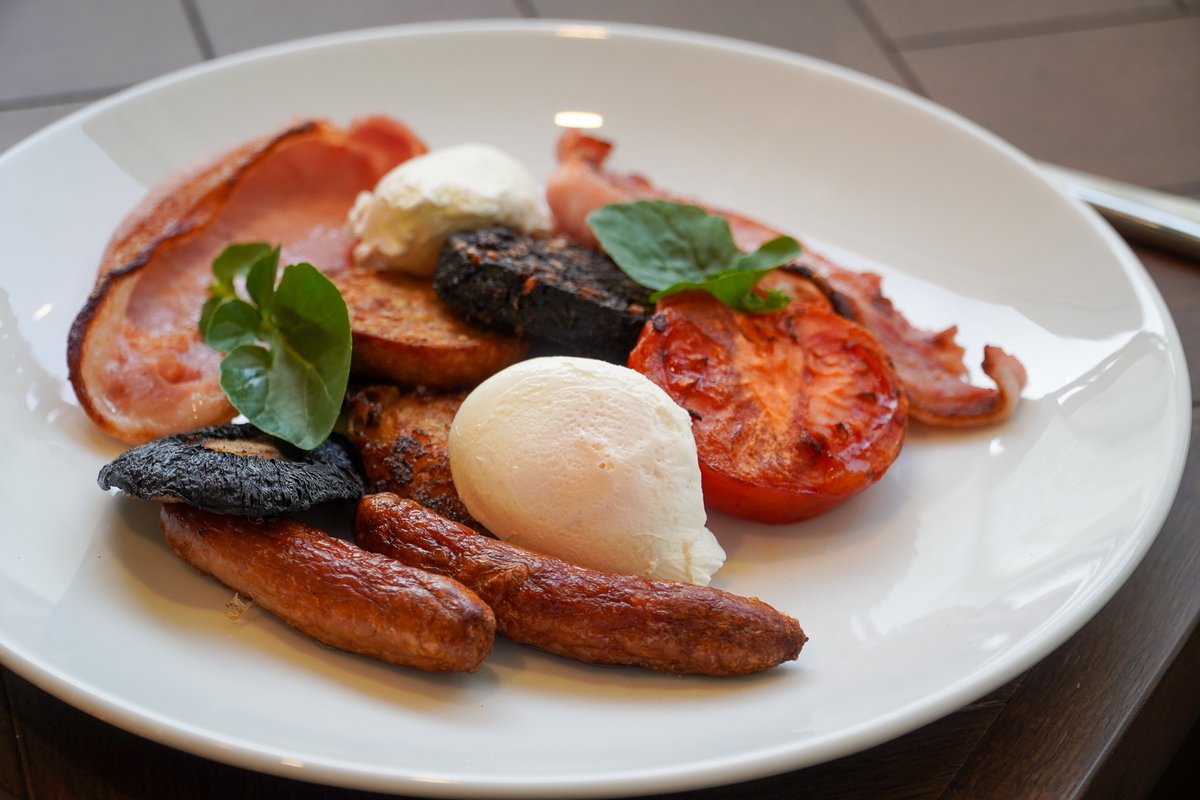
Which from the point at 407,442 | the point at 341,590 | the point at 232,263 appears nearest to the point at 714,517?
the point at 407,442

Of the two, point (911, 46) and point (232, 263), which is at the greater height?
point (232, 263)

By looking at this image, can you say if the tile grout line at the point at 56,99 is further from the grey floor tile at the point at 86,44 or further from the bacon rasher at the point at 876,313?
the bacon rasher at the point at 876,313

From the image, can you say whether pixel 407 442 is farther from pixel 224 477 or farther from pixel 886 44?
pixel 886 44

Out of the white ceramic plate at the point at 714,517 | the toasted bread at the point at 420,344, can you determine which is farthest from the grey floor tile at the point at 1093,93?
the toasted bread at the point at 420,344

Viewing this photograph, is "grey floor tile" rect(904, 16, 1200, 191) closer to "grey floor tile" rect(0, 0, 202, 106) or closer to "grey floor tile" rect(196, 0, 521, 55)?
"grey floor tile" rect(196, 0, 521, 55)

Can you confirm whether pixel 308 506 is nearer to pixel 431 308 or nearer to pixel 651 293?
pixel 431 308

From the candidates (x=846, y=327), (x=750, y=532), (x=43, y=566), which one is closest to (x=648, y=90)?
(x=846, y=327)
